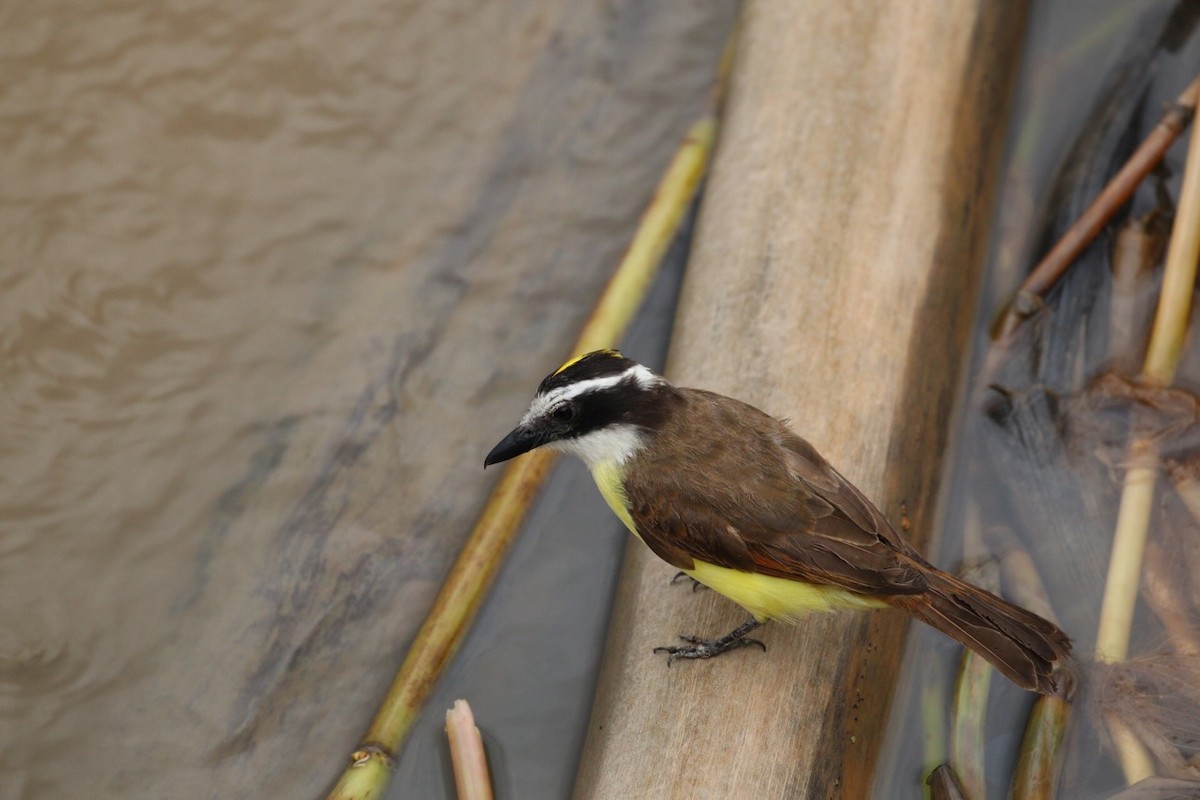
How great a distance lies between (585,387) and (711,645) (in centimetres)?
93

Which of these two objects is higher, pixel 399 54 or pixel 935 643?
pixel 399 54

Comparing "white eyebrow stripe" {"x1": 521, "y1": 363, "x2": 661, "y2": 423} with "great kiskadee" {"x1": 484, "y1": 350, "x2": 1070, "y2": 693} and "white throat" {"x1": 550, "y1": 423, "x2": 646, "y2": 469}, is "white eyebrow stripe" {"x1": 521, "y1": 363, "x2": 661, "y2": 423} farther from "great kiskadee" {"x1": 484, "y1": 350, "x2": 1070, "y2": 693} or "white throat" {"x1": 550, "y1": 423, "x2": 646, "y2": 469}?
"white throat" {"x1": 550, "y1": 423, "x2": 646, "y2": 469}

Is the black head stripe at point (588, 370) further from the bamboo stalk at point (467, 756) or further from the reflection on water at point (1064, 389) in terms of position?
the reflection on water at point (1064, 389)

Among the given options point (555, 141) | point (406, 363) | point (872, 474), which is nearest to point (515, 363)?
point (406, 363)

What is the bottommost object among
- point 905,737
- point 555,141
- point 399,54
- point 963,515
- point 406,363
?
point 905,737

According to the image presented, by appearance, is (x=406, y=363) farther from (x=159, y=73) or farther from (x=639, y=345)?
(x=159, y=73)

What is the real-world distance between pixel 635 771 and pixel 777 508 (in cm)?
92

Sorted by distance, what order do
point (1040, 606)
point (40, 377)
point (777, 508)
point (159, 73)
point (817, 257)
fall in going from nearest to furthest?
1. point (777, 508)
2. point (1040, 606)
3. point (817, 257)
4. point (40, 377)
5. point (159, 73)

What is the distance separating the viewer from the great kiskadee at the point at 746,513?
140 inches

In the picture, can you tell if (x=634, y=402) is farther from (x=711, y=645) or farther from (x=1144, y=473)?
(x=1144, y=473)

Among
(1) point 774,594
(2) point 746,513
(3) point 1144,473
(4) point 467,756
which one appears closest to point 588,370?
(2) point 746,513

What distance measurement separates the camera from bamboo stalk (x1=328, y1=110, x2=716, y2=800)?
3881 mm

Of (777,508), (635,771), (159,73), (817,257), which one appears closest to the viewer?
(635,771)

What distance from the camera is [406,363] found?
508 centimetres
